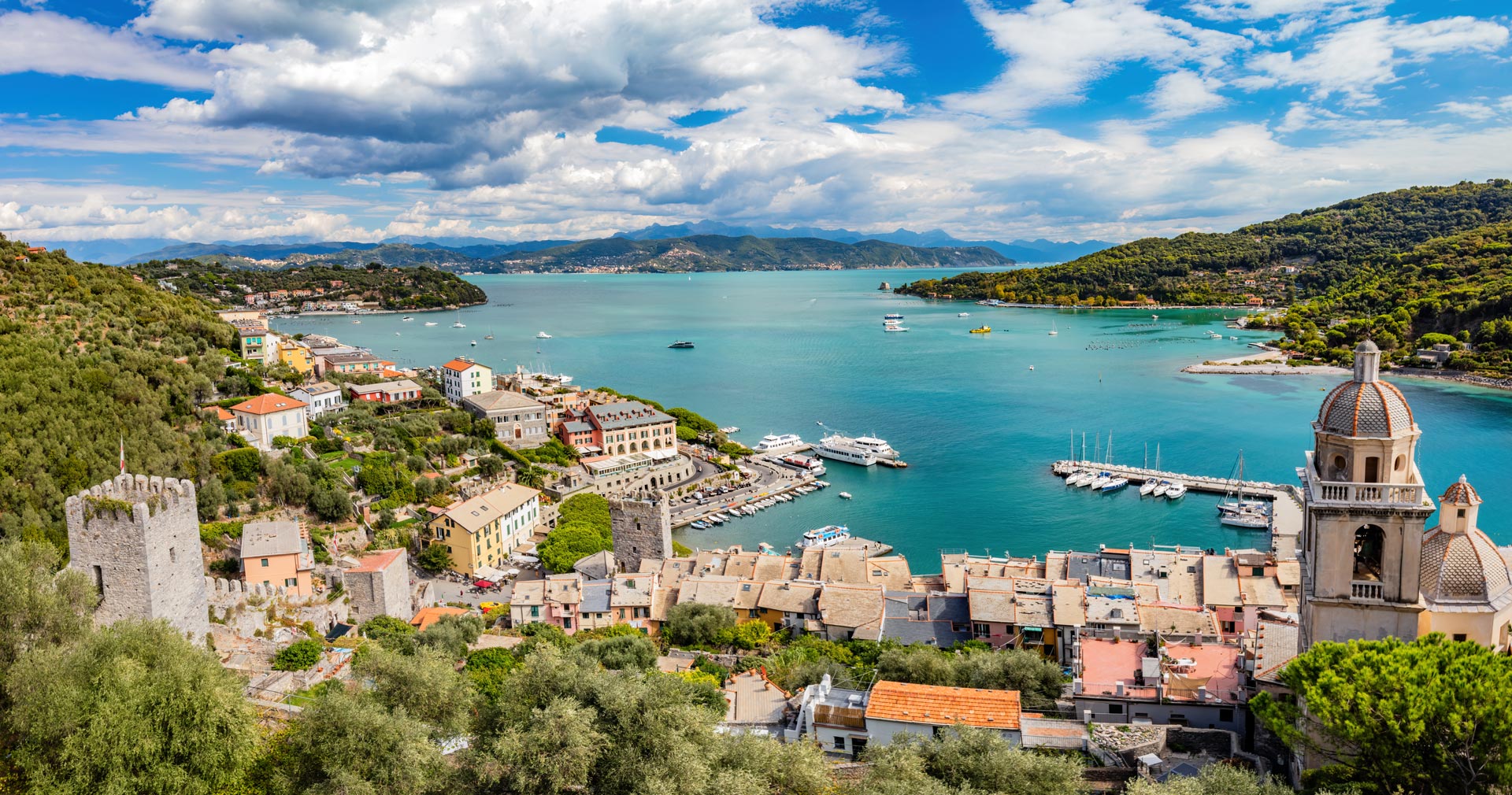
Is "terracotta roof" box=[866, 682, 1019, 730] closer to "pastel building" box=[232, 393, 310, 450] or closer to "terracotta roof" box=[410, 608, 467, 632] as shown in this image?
"terracotta roof" box=[410, 608, 467, 632]

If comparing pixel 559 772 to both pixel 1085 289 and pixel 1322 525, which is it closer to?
pixel 1322 525

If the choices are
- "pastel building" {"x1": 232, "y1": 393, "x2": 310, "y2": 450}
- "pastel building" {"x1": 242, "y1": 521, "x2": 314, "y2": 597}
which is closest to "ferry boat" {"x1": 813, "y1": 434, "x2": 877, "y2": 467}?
"pastel building" {"x1": 232, "y1": 393, "x2": 310, "y2": 450}

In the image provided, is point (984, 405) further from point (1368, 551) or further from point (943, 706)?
point (1368, 551)

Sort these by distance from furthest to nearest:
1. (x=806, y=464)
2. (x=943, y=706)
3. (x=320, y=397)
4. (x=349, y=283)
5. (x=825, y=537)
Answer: (x=349, y=283), (x=806, y=464), (x=320, y=397), (x=825, y=537), (x=943, y=706)

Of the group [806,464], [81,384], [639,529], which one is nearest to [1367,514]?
[639,529]

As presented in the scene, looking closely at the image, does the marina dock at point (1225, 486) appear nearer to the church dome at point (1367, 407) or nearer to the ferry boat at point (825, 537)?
the ferry boat at point (825, 537)
